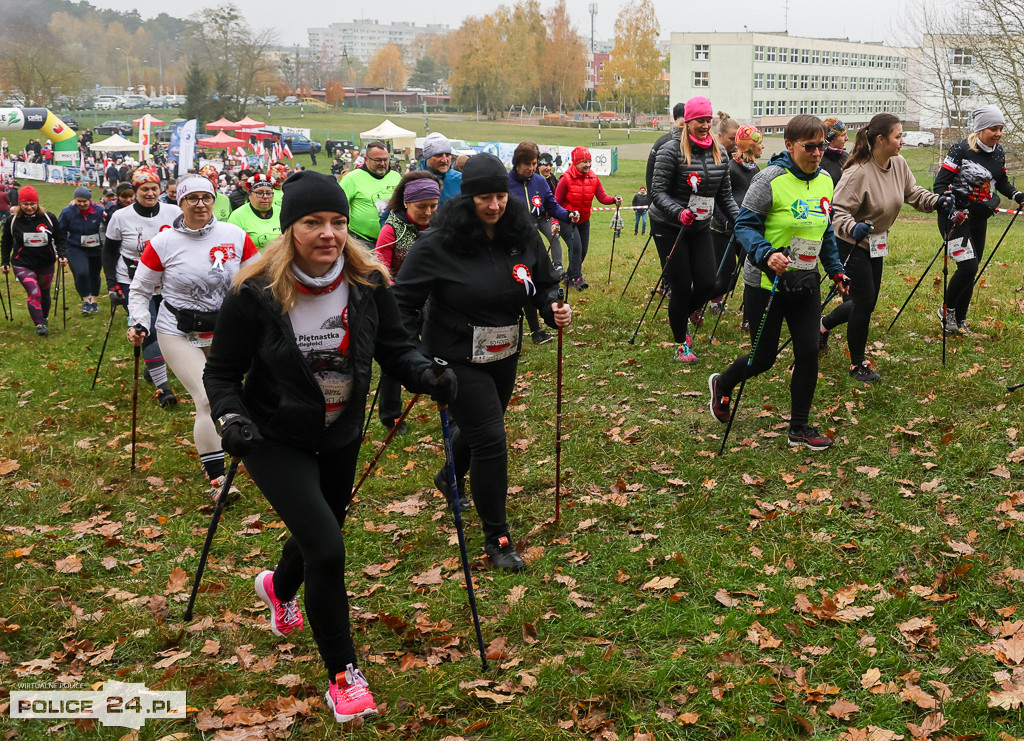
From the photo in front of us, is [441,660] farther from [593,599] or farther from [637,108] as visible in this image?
[637,108]

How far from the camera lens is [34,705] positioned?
442 cm

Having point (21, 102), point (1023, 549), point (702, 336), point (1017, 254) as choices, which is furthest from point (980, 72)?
point (21, 102)

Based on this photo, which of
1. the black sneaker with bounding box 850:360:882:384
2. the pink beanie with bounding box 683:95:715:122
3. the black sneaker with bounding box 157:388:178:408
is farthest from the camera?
the black sneaker with bounding box 157:388:178:408

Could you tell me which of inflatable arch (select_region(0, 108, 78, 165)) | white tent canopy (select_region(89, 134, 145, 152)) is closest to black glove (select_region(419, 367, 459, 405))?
white tent canopy (select_region(89, 134, 145, 152))

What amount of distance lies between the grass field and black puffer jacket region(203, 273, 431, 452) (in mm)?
1384

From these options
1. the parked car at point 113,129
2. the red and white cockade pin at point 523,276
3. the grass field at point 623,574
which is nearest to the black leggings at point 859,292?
the grass field at point 623,574

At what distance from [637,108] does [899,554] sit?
106 m

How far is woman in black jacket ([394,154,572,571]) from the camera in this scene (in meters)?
5.21

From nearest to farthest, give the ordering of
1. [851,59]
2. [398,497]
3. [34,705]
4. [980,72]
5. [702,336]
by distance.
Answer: [34,705] < [398,497] < [702,336] < [980,72] < [851,59]

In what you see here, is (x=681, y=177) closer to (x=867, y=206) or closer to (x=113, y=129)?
(x=867, y=206)

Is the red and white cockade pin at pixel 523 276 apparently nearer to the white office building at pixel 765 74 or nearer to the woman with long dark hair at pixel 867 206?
the woman with long dark hair at pixel 867 206

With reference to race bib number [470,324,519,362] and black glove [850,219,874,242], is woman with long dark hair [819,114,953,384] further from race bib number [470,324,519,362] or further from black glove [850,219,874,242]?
race bib number [470,324,519,362]

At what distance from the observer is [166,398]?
32.5 ft

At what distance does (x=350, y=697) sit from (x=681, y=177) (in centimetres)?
635
